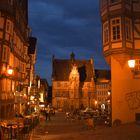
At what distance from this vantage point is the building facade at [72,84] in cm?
10750

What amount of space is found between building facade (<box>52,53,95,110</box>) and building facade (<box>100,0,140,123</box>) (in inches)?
3069

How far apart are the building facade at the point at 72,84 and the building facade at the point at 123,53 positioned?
77961 mm

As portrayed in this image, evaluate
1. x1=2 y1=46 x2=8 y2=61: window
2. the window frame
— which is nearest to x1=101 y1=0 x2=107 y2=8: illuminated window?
the window frame

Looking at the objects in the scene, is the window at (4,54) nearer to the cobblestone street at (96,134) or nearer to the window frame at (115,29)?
the cobblestone street at (96,134)

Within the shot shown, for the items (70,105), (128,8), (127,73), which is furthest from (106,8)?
(70,105)

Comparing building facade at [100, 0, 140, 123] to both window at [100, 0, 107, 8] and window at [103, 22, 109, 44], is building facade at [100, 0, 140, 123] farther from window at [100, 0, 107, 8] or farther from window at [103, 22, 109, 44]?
window at [100, 0, 107, 8]

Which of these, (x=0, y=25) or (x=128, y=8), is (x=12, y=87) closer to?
(x=0, y=25)

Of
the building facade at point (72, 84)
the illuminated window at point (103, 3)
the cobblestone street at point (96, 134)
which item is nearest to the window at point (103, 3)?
the illuminated window at point (103, 3)

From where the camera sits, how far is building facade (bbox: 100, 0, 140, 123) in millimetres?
27141

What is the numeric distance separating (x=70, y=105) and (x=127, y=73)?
80.1 m

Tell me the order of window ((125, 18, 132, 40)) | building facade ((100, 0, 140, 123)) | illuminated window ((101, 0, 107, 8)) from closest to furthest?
building facade ((100, 0, 140, 123)) < window ((125, 18, 132, 40)) < illuminated window ((101, 0, 107, 8))

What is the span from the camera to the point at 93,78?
11200 centimetres

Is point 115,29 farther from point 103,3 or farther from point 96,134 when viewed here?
point 96,134

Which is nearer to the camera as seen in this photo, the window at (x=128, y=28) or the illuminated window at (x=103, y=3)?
the window at (x=128, y=28)
